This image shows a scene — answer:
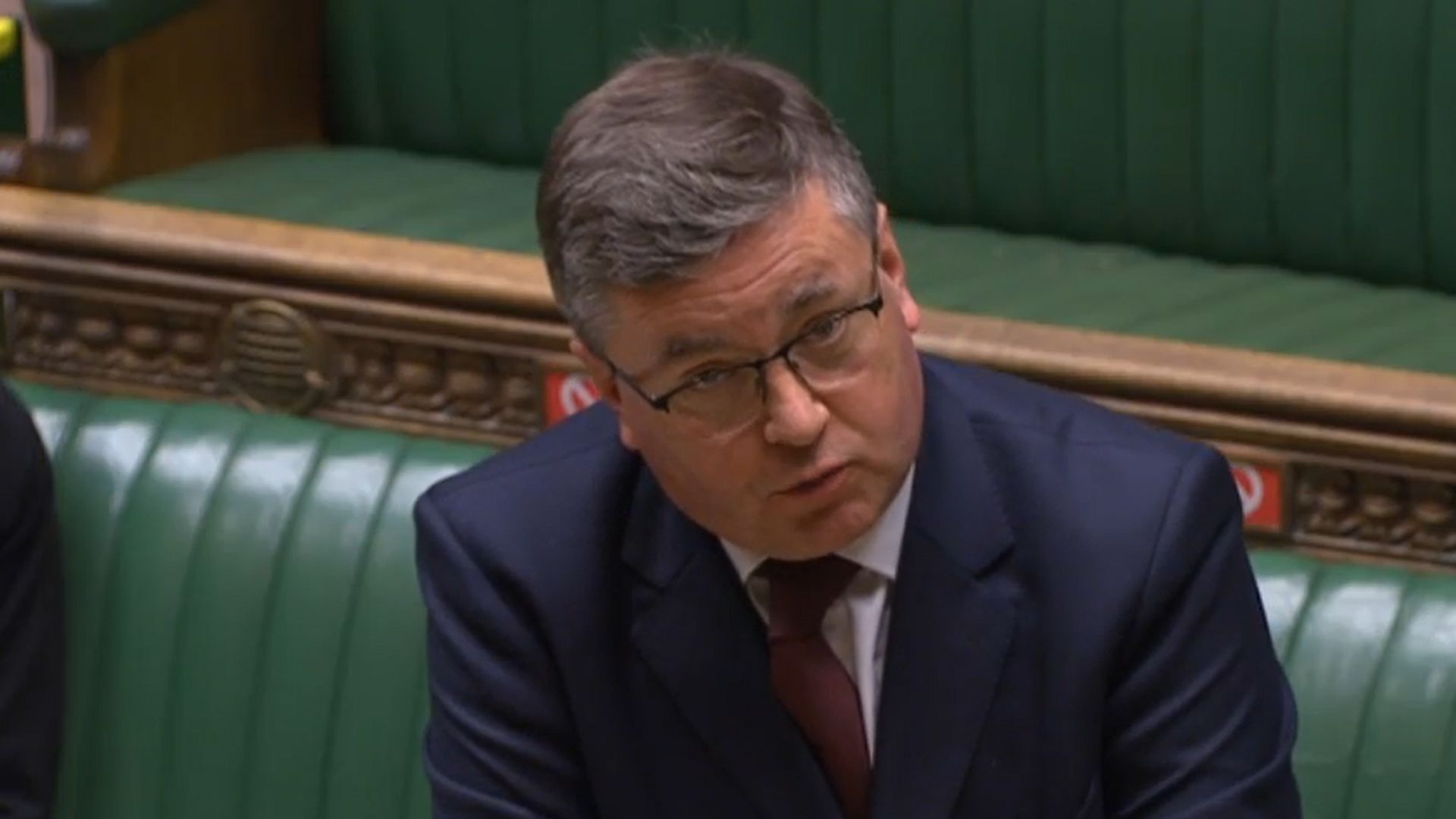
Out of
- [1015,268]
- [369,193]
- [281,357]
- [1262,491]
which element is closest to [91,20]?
[369,193]

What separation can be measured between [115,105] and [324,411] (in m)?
0.40

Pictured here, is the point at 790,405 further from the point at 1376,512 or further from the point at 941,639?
the point at 1376,512

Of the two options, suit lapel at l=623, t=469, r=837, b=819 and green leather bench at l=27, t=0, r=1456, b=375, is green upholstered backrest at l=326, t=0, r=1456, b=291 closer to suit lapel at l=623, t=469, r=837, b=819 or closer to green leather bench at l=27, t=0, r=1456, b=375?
green leather bench at l=27, t=0, r=1456, b=375

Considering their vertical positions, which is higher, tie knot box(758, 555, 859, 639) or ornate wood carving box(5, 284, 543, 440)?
tie knot box(758, 555, 859, 639)

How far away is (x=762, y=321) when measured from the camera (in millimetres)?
1397

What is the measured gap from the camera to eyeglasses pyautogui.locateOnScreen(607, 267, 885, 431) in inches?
55.4

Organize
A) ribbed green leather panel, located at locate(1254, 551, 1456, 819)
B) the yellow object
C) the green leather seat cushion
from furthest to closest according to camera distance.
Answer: the yellow object → the green leather seat cushion → ribbed green leather panel, located at locate(1254, 551, 1456, 819)

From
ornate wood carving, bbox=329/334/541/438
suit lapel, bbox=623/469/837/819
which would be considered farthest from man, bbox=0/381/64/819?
suit lapel, bbox=623/469/837/819

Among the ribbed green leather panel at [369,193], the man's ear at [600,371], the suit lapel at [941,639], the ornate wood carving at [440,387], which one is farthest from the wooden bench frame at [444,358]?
the man's ear at [600,371]

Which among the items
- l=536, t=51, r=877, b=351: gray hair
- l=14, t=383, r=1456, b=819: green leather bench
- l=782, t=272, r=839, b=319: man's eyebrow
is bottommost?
l=14, t=383, r=1456, b=819: green leather bench

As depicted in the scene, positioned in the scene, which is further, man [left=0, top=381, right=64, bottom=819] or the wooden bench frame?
man [left=0, top=381, right=64, bottom=819]

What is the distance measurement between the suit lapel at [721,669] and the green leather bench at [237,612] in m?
0.68

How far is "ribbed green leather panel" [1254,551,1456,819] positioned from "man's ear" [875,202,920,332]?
0.60 metres

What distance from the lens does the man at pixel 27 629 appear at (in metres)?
2.18
